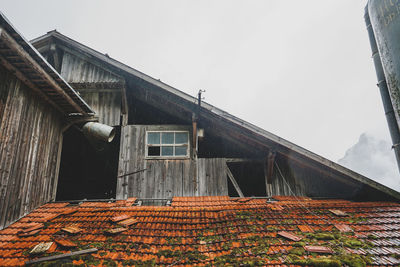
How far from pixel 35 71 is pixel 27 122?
65.8 inches

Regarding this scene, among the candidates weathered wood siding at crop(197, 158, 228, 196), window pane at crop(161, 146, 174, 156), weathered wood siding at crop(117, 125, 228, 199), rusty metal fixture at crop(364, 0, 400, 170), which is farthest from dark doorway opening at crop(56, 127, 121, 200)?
rusty metal fixture at crop(364, 0, 400, 170)

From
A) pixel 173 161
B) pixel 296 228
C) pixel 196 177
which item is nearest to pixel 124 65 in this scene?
pixel 173 161

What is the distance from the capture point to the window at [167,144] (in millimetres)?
8539

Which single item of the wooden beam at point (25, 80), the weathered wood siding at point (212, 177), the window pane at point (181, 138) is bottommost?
the weathered wood siding at point (212, 177)

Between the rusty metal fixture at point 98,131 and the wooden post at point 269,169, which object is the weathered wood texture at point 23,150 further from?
the wooden post at point 269,169

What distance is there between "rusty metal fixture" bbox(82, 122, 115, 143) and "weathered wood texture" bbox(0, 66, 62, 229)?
48.3 inches

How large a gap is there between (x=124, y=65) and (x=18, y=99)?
3.64 metres

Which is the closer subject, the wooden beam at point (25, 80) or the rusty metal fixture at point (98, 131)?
the wooden beam at point (25, 80)

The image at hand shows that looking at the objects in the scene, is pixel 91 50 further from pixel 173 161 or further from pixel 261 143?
pixel 261 143

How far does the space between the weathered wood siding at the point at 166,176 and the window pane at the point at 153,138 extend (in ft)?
0.89

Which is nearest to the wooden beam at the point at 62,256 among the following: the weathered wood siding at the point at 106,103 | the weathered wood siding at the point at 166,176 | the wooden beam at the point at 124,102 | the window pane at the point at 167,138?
the weathered wood siding at the point at 166,176

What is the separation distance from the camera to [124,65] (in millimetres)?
8711

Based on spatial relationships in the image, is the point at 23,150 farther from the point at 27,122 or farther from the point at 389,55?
the point at 389,55

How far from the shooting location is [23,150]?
21.6 feet
